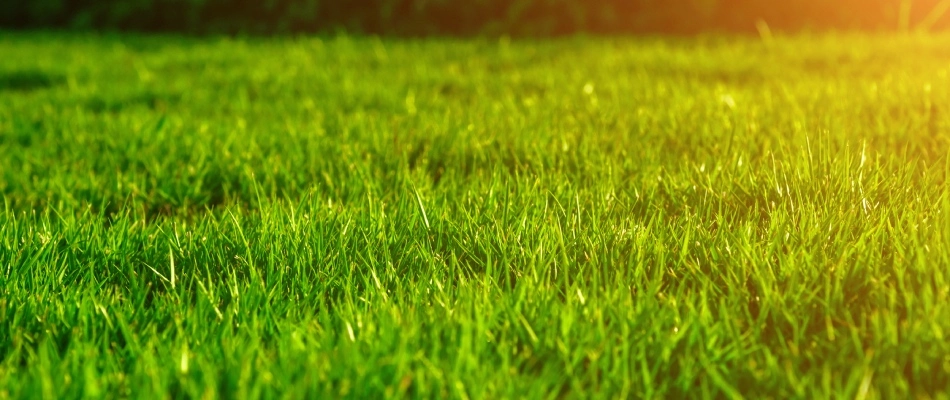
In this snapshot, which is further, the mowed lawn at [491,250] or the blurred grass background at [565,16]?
the blurred grass background at [565,16]

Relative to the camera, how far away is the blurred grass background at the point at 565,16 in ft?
24.3

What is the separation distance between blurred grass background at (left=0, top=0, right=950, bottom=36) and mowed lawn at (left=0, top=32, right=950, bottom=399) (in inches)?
143

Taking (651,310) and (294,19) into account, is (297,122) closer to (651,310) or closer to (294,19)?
(651,310)

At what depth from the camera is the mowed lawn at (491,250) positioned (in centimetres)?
131

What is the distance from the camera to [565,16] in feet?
24.6

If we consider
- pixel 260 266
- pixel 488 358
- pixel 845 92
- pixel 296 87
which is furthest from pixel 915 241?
pixel 296 87

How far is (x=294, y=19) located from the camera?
26.0 ft

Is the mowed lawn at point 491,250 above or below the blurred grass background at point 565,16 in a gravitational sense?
above

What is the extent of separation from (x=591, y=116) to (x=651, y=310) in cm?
200

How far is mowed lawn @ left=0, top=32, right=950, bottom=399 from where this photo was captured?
1309 millimetres

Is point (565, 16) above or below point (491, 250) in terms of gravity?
below

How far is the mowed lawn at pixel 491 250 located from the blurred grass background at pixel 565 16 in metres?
3.64

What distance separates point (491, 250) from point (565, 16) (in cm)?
591

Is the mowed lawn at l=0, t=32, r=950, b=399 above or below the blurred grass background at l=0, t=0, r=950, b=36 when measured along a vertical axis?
above
